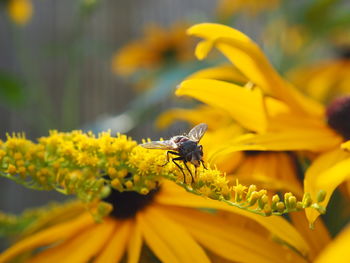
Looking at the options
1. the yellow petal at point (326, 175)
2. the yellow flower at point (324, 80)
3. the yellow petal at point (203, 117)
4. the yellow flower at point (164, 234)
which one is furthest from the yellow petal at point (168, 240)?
the yellow flower at point (324, 80)

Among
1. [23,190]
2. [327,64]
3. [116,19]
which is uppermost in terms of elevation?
[116,19]

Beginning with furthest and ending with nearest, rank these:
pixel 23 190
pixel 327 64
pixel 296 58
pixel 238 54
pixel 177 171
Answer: pixel 23 190, pixel 296 58, pixel 327 64, pixel 238 54, pixel 177 171

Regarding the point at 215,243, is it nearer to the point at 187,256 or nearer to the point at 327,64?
the point at 187,256

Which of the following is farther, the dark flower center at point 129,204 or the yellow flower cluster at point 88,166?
the dark flower center at point 129,204

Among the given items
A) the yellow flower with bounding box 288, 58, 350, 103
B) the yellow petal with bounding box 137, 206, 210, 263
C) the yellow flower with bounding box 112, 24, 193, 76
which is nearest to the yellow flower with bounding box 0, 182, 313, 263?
the yellow petal with bounding box 137, 206, 210, 263

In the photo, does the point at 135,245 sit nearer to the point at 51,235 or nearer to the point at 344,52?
the point at 51,235

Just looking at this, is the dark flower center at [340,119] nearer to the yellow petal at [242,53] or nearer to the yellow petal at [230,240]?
the yellow petal at [242,53]

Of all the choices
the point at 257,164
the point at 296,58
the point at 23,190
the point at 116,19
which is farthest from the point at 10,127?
the point at 257,164

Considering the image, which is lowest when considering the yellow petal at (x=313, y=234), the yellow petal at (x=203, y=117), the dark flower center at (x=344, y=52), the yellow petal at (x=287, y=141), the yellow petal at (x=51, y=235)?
the yellow petal at (x=313, y=234)
